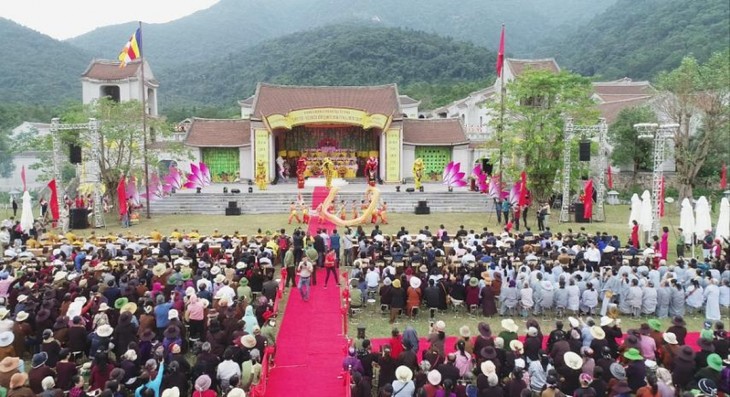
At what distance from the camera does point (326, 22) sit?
136 metres

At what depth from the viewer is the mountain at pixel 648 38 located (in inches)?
2031

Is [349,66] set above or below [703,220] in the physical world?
above

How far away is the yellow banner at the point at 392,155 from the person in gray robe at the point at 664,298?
2155 centimetres

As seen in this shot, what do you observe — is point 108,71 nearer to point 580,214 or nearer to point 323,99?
point 323,99

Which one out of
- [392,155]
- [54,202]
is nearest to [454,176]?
[392,155]

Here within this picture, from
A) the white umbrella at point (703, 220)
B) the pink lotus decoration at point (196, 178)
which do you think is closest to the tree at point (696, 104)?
the white umbrella at point (703, 220)

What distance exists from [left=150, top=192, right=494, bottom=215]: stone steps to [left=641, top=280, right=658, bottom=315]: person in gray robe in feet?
47.5

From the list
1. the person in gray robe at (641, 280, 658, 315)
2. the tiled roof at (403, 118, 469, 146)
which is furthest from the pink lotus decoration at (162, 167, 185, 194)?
the person in gray robe at (641, 280, 658, 315)

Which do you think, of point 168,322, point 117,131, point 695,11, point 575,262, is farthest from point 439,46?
point 168,322

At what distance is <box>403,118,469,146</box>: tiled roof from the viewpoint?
1336 inches

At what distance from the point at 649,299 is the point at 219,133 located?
27602 mm

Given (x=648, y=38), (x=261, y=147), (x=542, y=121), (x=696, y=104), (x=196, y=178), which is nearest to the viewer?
(x=542, y=121)

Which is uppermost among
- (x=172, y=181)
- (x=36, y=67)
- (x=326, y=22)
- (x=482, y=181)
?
(x=326, y=22)

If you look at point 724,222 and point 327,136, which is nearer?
point 724,222
